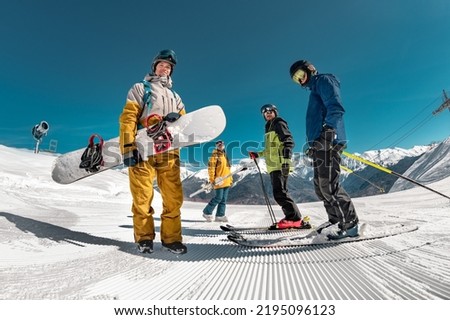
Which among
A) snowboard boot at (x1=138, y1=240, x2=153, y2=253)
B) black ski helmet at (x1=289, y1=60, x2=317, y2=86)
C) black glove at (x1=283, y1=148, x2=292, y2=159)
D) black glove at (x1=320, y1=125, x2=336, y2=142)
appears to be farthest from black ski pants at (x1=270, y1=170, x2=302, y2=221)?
snowboard boot at (x1=138, y1=240, x2=153, y2=253)

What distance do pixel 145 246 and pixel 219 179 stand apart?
442 cm

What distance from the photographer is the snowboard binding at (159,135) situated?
3.23 meters

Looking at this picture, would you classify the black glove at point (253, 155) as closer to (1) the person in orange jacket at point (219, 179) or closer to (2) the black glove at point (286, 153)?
(2) the black glove at point (286, 153)

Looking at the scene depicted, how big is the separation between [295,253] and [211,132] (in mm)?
2137

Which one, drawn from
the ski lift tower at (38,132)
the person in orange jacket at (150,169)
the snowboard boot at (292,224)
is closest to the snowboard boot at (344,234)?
the snowboard boot at (292,224)

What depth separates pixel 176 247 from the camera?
3066 mm

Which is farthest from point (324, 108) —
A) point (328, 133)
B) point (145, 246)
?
point (145, 246)

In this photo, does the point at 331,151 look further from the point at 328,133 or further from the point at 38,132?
the point at 38,132

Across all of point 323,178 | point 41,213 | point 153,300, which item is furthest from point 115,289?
point 41,213

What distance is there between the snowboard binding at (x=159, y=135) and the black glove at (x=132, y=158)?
22 centimetres

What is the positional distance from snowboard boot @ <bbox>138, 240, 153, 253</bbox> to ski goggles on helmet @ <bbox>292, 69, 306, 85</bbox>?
309cm

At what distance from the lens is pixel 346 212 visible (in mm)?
3273

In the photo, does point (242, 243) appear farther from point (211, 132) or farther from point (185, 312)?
point (185, 312)

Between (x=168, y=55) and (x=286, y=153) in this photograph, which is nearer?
(x=168, y=55)
